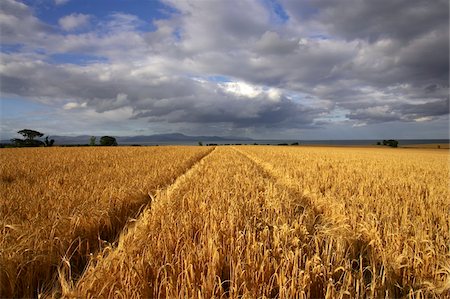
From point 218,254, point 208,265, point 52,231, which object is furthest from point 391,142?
point 52,231

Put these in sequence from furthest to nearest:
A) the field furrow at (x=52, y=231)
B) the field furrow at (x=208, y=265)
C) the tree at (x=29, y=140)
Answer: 1. the tree at (x=29, y=140)
2. the field furrow at (x=52, y=231)
3. the field furrow at (x=208, y=265)

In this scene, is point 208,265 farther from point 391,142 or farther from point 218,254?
point 391,142

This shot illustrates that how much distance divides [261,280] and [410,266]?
6.16 ft

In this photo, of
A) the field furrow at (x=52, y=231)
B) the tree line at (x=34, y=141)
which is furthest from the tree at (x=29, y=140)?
the field furrow at (x=52, y=231)

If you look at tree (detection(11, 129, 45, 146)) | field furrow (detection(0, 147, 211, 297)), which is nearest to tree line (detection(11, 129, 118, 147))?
tree (detection(11, 129, 45, 146))

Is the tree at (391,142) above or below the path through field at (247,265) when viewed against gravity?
above

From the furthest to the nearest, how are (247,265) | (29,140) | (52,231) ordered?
(29,140)
(52,231)
(247,265)

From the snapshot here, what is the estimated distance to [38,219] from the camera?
4.98m

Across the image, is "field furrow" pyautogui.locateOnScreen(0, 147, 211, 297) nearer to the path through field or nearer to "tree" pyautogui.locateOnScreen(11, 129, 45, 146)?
the path through field

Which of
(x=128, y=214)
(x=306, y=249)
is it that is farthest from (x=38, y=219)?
(x=306, y=249)

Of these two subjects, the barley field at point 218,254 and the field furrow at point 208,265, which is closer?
the field furrow at point 208,265

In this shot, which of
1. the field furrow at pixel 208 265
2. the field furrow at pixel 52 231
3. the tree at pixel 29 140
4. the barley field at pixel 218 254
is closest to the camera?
the field furrow at pixel 208 265

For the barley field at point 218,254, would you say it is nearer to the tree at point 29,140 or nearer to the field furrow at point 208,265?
the field furrow at point 208,265

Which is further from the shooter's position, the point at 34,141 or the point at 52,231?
the point at 34,141
